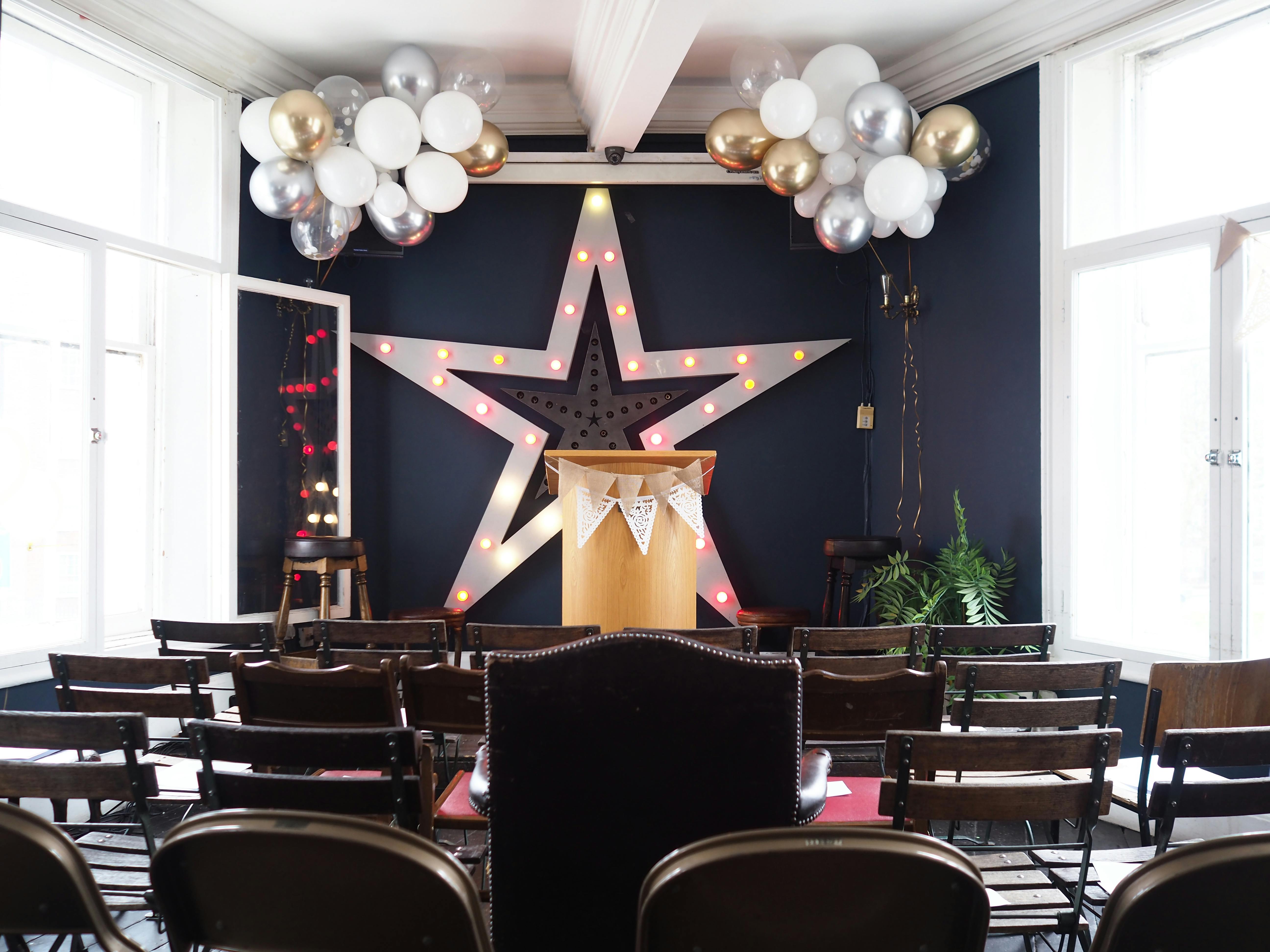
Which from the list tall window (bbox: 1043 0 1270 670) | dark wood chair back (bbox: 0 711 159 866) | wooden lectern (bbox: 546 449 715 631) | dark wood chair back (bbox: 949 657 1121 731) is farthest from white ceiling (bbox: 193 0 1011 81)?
dark wood chair back (bbox: 0 711 159 866)

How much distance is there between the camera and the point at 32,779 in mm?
1746

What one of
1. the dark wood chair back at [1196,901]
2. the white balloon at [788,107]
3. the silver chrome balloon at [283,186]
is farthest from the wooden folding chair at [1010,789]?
the silver chrome balloon at [283,186]

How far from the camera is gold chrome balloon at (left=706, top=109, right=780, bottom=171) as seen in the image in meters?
4.57

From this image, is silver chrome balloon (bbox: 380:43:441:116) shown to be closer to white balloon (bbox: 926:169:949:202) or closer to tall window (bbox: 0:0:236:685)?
tall window (bbox: 0:0:236:685)

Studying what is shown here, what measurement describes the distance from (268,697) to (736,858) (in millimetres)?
1851

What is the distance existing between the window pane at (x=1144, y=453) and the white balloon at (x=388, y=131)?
342cm

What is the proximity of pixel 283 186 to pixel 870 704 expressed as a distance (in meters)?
3.77

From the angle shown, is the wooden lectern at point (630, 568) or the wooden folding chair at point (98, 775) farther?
the wooden lectern at point (630, 568)

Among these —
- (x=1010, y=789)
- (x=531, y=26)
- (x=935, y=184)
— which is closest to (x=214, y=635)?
(x=1010, y=789)

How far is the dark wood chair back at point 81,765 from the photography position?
1.74m

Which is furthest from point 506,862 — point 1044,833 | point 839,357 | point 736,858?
point 839,357

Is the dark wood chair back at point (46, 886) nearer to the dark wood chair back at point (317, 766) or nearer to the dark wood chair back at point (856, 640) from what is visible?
the dark wood chair back at point (317, 766)

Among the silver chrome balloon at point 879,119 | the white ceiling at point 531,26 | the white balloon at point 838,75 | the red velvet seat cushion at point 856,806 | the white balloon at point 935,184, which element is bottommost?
the red velvet seat cushion at point 856,806

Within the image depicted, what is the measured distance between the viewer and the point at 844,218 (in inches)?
178
